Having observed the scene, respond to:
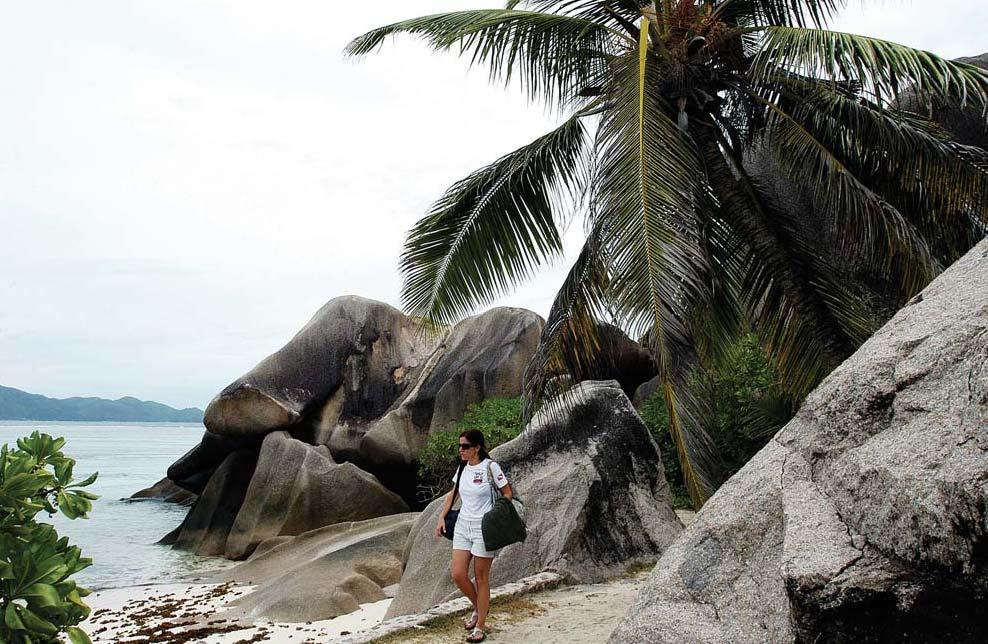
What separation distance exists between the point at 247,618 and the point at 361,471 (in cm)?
708

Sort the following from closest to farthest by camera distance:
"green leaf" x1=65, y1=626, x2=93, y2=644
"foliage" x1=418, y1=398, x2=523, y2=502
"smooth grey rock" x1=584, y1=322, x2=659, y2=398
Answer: "green leaf" x1=65, y1=626, x2=93, y2=644 < "foliage" x1=418, y1=398, x2=523, y2=502 < "smooth grey rock" x1=584, y1=322, x2=659, y2=398

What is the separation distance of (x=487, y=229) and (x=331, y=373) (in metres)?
12.8

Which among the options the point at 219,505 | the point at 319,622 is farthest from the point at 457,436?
the point at 219,505

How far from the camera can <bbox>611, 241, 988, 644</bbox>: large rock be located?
3195mm

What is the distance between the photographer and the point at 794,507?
12.8 ft

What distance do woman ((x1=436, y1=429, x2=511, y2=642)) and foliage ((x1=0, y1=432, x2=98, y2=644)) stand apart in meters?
3.91

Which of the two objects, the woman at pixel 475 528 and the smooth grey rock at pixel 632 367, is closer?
the woman at pixel 475 528

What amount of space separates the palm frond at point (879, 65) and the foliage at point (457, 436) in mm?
9695

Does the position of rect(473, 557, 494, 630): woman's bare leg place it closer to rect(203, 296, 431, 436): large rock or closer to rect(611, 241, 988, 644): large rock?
rect(611, 241, 988, 644): large rock

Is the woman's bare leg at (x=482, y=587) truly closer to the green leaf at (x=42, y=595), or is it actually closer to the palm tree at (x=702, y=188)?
the palm tree at (x=702, y=188)

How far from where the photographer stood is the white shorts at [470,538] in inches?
257

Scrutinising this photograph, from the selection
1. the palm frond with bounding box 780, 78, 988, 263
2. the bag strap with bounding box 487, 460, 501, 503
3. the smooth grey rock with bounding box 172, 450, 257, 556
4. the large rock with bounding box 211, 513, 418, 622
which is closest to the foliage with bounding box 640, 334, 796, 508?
the palm frond with bounding box 780, 78, 988, 263

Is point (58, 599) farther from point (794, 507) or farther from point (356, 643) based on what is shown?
point (356, 643)

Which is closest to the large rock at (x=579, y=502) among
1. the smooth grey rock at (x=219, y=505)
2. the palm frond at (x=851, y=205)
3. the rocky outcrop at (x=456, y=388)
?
the palm frond at (x=851, y=205)
